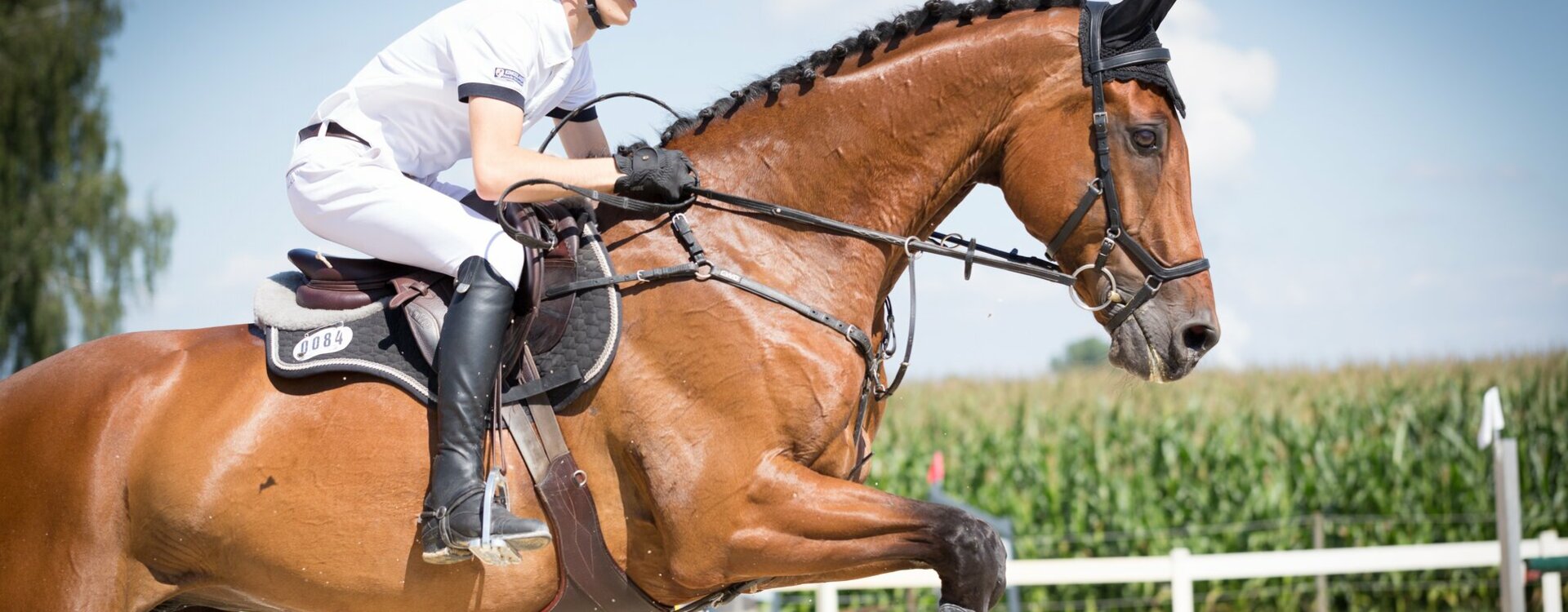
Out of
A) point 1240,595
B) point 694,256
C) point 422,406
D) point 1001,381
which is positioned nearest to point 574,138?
point 694,256

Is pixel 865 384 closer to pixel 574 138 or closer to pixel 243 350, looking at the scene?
pixel 574 138

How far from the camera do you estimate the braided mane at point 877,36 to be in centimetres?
397

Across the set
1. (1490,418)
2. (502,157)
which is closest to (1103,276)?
(502,157)

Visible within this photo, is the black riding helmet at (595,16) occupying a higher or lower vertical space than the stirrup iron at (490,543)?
higher

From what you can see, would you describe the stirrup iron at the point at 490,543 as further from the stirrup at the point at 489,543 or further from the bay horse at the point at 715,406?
the bay horse at the point at 715,406

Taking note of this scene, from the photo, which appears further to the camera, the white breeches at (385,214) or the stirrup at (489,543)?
the white breeches at (385,214)

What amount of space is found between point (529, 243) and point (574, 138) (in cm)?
112

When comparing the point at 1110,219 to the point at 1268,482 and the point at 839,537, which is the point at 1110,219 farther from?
the point at 1268,482

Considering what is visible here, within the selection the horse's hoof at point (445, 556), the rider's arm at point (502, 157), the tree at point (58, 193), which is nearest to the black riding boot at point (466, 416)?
the horse's hoof at point (445, 556)

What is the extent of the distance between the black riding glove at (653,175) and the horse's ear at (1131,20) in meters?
1.44

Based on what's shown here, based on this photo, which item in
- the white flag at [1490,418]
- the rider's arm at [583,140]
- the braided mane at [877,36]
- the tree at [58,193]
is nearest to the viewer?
the braided mane at [877,36]

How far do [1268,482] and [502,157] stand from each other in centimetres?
1410

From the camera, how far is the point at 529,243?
137 inches

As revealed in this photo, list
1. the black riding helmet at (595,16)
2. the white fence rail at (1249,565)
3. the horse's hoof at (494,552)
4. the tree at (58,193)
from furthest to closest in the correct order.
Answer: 1. the tree at (58,193)
2. the white fence rail at (1249,565)
3. the black riding helmet at (595,16)
4. the horse's hoof at (494,552)
